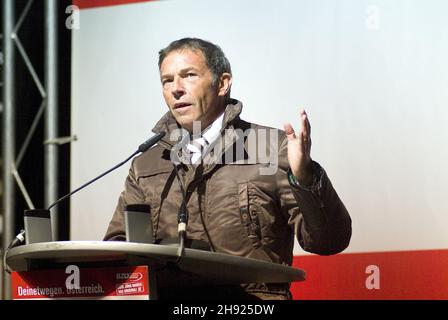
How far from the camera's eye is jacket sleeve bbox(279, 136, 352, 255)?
2.10 metres

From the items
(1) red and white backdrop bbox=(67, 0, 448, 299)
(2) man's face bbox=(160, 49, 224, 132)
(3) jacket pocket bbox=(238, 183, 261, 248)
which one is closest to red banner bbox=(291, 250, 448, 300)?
(1) red and white backdrop bbox=(67, 0, 448, 299)

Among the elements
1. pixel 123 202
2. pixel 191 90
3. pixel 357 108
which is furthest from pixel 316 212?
pixel 123 202

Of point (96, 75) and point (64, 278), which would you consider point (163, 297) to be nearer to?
point (64, 278)

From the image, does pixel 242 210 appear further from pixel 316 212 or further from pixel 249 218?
pixel 316 212

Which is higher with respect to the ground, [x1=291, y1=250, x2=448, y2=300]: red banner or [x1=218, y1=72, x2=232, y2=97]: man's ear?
[x1=218, y1=72, x2=232, y2=97]: man's ear

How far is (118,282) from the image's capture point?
1.71 meters

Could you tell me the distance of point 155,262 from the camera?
1743 mm

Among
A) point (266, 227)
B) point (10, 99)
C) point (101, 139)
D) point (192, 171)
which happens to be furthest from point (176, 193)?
point (10, 99)

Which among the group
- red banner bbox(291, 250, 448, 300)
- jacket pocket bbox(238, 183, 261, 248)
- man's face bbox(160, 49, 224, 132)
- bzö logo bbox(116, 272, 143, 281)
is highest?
man's face bbox(160, 49, 224, 132)

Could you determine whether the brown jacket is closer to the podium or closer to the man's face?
the man's face

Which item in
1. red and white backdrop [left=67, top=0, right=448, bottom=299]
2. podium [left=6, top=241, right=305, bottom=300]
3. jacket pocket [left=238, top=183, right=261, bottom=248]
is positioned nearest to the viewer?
podium [left=6, top=241, right=305, bottom=300]

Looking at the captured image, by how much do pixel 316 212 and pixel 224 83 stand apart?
0.67 m

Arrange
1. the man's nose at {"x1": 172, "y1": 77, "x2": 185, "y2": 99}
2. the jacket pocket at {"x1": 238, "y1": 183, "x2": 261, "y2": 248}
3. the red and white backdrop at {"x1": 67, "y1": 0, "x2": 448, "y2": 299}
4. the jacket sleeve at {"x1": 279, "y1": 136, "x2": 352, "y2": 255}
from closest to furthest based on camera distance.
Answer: the jacket sleeve at {"x1": 279, "y1": 136, "x2": 352, "y2": 255}
the jacket pocket at {"x1": 238, "y1": 183, "x2": 261, "y2": 248}
the red and white backdrop at {"x1": 67, "y1": 0, "x2": 448, "y2": 299}
the man's nose at {"x1": 172, "y1": 77, "x2": 185, "y2": 99}

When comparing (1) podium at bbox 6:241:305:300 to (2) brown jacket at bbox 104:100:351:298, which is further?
(2) brown jacket at bbox 104:100:351:298
